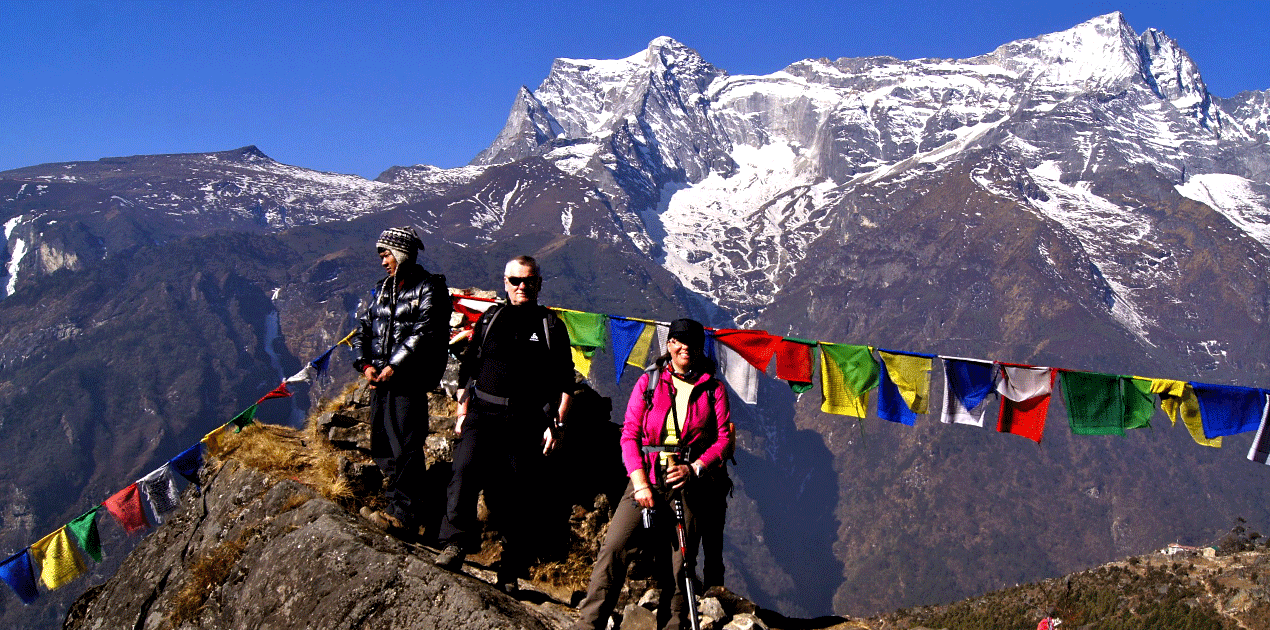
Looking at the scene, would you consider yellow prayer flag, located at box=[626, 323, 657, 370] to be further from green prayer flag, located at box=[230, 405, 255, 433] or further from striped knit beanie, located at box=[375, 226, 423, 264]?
striped knit beanie, located at box=[375, 226, 423, 264]

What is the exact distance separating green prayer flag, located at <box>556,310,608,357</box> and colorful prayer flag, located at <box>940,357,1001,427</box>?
7.17m

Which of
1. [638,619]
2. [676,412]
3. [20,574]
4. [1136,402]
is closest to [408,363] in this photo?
[676,412]

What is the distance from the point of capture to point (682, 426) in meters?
6.45

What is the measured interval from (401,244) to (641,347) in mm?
9546

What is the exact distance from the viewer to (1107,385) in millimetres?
13695

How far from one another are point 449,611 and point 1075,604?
52454 millimetres

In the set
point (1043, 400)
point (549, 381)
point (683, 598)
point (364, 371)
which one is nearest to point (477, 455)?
point (549, 381)

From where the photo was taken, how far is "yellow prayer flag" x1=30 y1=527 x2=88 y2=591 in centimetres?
1263

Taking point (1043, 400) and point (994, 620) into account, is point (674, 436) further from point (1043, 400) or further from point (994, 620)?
point (994, 620)

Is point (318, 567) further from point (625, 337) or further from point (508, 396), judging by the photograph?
point (625, 337)

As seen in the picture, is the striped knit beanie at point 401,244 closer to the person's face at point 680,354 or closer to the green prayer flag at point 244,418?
the person's face at point 680,354

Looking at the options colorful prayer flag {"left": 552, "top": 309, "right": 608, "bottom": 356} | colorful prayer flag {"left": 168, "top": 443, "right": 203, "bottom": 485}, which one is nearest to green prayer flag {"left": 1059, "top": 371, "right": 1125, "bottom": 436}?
colorful prayer flag {"left": 552, "top": 309, "right": 608, "bottom": 356}

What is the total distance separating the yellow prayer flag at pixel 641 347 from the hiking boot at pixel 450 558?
1008 cm

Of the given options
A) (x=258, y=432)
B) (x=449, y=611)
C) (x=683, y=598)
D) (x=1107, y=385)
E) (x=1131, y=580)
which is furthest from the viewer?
(x=1131, y=580)
